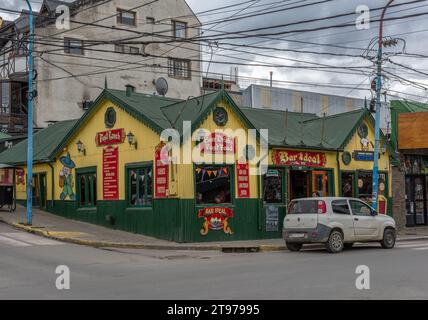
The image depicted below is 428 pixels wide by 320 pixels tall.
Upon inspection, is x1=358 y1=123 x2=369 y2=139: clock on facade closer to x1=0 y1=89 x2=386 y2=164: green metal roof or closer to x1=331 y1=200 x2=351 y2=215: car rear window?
x1=0 y1=89 x2=386 y2=164: green metal roof

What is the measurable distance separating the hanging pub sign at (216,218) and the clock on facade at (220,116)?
303 cm

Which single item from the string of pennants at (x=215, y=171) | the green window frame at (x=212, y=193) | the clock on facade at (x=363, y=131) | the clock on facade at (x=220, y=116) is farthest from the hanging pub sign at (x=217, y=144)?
the clock on facade at (x=363, y=131)

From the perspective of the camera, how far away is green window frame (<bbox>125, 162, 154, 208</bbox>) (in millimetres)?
21094

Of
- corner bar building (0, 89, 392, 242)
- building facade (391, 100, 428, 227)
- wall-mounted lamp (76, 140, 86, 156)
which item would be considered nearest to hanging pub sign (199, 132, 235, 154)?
corner bar building (0, 89, 392, 242)

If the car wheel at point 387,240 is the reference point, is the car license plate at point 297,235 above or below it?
above

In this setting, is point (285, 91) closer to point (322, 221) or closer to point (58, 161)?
point (58, 161)

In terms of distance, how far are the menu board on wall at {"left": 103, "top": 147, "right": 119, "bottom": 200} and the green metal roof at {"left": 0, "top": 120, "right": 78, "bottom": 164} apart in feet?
13.7

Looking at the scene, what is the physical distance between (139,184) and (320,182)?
742 cm

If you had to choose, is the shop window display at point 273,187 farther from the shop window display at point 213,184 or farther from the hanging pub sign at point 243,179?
the shop window display at point 213,184

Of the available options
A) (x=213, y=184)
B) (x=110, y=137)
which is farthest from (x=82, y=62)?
(x=213, y=184)

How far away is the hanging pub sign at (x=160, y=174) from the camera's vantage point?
20.0 m

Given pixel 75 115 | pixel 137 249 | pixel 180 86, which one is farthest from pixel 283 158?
pixel 180 86

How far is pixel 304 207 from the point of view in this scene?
17719 mm

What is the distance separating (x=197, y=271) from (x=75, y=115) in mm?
32788
